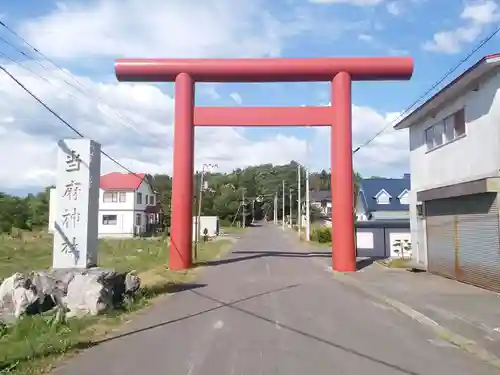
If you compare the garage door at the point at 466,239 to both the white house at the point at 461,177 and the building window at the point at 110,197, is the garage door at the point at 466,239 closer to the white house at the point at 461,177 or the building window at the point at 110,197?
the white house at the point at 461,177

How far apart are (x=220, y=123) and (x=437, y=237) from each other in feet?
32.9

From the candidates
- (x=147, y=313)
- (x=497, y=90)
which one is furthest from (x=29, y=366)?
(x=497, y=90)

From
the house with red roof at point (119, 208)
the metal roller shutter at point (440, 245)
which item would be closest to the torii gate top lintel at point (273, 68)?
the metal roller shutter at point (440, 245)

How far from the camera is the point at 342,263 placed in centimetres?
2181

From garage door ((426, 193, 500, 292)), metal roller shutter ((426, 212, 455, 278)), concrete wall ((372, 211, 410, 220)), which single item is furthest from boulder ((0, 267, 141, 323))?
concrete wall ((372, 211, 410, 220))

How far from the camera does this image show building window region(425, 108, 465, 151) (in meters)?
16.8

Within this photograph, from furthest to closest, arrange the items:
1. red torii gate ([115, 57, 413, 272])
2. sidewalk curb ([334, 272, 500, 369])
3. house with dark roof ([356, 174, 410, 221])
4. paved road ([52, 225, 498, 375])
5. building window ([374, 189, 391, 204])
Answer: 1. building window ([374, 189, 391, 204])
2. house with dark roof ([356, 174, 410, 221])
3. red torii gate ([115, 57, 413, 272])
4. sidewalk curb ([334, 272, 500, 369])
5. paved road ([52, 225, 498, 375])

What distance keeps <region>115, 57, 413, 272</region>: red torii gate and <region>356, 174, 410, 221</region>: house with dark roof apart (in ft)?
90.3

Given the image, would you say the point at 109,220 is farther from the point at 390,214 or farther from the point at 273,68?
the point at 273,68

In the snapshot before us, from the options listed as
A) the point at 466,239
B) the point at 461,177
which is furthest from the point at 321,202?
the point at 466,239

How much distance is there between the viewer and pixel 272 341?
8383mm

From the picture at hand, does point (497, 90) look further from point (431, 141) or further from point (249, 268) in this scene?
point (249, 268)

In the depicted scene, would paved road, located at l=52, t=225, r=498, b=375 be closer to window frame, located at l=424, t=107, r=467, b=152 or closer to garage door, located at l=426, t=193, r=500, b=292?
garage door, located at l=426, t=193, r=500, b=292

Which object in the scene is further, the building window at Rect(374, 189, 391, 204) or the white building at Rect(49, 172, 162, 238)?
the white building at Rect(49, 172, 162, 238)
